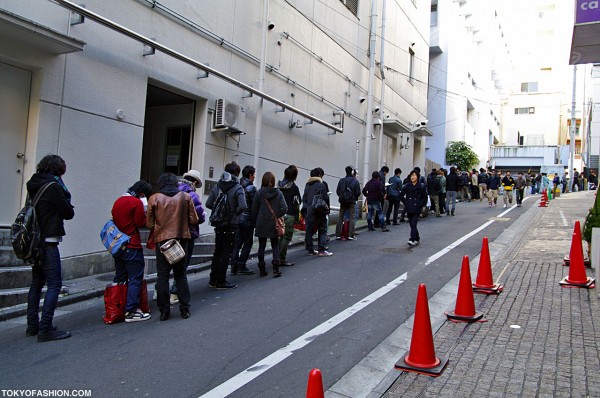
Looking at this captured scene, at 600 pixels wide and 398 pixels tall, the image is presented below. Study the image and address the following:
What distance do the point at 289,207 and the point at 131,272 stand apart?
12.6 feet

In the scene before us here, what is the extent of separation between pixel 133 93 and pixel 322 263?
4.84 metres

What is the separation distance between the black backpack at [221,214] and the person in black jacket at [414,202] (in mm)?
5216

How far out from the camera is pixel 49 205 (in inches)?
196

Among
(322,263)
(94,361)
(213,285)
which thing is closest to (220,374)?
(94,361)

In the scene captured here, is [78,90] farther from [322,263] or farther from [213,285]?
[322,263]

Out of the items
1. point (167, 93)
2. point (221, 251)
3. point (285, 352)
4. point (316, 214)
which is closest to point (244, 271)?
point (221, 251)

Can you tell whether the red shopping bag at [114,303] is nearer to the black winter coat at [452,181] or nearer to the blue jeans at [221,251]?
the blue jeans at [221,251]

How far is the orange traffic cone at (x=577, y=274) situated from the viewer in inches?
267

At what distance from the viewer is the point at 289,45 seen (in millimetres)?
13125

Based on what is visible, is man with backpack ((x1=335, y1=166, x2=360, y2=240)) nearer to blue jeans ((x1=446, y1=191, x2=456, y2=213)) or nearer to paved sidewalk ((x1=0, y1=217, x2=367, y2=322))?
paved sidewalk ((x1=0, y1=217, x2=367, y2=322))

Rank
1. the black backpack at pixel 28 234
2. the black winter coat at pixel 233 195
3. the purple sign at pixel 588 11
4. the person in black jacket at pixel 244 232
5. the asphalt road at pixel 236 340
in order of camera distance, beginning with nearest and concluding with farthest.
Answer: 1. the asphalt road at pixel 236 340
2. the black backpack at pixel 28 234
3. the black winter coat at pixel 233 195
4. the person in black jacket at pixel 244 232
5. the purple sign at pixel 588 11

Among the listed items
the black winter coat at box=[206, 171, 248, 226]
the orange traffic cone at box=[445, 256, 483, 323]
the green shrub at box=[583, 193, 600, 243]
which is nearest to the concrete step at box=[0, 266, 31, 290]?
the black winter coat at box=[206, 171, 248, 226]

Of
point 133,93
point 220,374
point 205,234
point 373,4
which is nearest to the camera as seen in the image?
point 220,374

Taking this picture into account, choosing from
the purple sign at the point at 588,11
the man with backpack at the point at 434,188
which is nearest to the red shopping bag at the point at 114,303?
the purple sign at the point at 588,11
